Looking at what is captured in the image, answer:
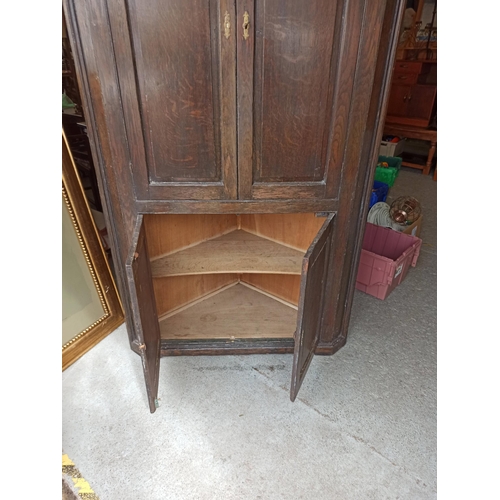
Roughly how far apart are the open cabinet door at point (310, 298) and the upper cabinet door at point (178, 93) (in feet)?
1.24

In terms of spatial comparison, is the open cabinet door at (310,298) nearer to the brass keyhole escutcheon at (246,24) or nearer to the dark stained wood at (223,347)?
the dark stained wood at (223,347)

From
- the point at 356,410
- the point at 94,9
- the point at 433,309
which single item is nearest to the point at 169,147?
the point at 94,9

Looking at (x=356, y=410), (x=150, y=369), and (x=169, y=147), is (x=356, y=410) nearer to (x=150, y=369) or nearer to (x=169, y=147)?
(x=150, y=369)

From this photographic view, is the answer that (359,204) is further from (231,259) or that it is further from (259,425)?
(259,425)

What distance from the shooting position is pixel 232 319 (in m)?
1.92

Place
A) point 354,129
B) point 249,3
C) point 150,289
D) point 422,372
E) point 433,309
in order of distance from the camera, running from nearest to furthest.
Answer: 1. point 249,3
2. point 354,129
3. point 150,289
4. point 422,372
5. point 433,309

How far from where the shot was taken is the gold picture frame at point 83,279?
5.39 feet

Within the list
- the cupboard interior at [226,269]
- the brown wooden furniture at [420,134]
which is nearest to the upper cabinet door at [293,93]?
the cupboard interior at [226,269]

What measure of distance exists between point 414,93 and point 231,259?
3588 mm

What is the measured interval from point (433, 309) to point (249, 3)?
6.30ft

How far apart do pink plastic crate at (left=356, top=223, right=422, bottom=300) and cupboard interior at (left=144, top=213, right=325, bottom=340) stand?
59cm

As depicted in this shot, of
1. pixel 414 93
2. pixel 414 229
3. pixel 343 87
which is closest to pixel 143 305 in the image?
pixel 343 87

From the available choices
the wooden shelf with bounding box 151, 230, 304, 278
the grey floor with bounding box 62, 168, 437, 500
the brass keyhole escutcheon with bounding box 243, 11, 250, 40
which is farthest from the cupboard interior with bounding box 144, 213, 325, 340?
the brass keyhole escutcheon with bounding box 243, 11, 250, 40

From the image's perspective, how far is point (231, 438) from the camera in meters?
1.46
